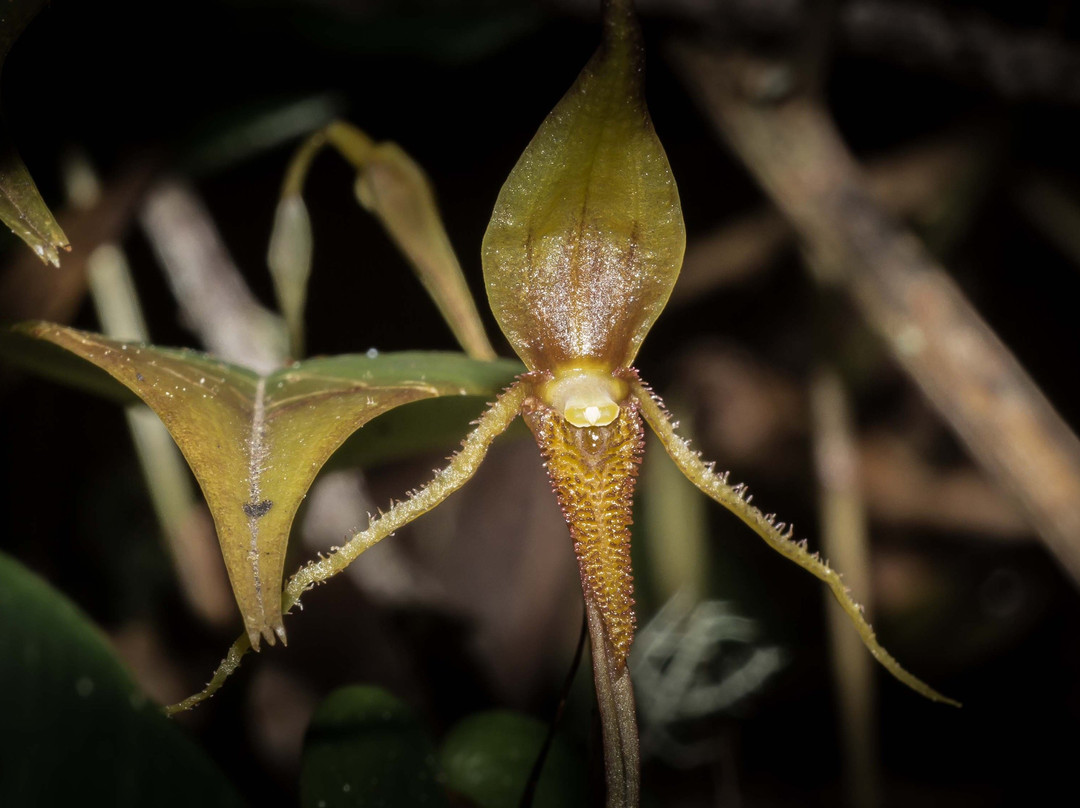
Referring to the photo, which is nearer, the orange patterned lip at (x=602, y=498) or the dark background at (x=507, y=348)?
the orange patterned lip at (x=602, y=498)

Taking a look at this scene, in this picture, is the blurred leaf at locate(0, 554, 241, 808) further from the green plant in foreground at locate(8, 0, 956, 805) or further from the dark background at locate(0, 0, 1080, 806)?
the dark background at locate(0, 0, 1080, 806)

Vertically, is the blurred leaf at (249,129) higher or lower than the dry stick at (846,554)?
higher

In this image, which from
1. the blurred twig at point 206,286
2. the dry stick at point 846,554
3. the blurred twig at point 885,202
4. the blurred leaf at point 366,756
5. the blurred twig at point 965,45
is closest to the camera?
the blurred leaf at point 366,756

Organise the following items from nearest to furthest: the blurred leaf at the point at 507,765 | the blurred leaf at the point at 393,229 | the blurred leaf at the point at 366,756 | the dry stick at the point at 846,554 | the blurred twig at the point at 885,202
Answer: the blurred leaf at the point at 366,756
the blurred leaf at the point at 507,765
the blurred leaf at the point at 393,229
the dry stick at the point at 846,554
the blurred twig at the point at 885,202

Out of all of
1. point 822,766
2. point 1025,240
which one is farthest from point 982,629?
point 1025,240

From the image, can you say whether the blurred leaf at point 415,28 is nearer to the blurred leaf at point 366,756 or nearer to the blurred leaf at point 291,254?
the blurred leaf at point 291,254

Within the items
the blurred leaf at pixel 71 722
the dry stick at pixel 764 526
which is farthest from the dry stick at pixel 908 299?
the blurred leaf at pixel 71 722
